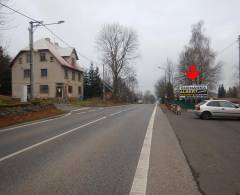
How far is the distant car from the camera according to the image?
59.4ft

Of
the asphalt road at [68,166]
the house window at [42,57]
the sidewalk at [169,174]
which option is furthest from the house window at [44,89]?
the sidewalk at [169,174]

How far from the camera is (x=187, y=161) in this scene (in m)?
6.29

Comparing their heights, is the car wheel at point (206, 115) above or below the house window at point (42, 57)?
below

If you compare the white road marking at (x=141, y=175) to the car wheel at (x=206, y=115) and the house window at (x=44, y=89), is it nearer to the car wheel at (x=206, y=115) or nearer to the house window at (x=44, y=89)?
the car wheel at (x=206, y=115)

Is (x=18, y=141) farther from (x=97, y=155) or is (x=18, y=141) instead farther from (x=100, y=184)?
(x=100, y=184)

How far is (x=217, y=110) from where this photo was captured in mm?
18375

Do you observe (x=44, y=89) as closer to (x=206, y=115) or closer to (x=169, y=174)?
(x=206, y=115)

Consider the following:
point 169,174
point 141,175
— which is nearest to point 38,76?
point 141,175

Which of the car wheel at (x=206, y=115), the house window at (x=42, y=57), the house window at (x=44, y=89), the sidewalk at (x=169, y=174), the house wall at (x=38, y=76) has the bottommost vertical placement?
the sidewalk at (x=169, y=174)

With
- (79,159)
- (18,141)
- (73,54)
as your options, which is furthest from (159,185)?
(73,54)

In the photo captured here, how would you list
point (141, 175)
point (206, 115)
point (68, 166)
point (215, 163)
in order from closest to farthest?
point (141, 175) → point (68, 166) → point (215, 163) → point (206, 115)

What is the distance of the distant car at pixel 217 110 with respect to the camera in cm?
1811

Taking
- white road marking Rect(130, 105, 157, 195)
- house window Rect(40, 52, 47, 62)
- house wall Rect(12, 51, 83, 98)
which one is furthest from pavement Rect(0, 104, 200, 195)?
house window Rect(40, 52, 47, 62)

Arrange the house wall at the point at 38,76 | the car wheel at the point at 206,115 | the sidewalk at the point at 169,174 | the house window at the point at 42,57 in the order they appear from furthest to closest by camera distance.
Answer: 1. the house window at the point at 42,57
2. the house wall at the point at 38,76
3. the car wheel at the point at 206,115
4. the sidewalk at the point at 169,174
